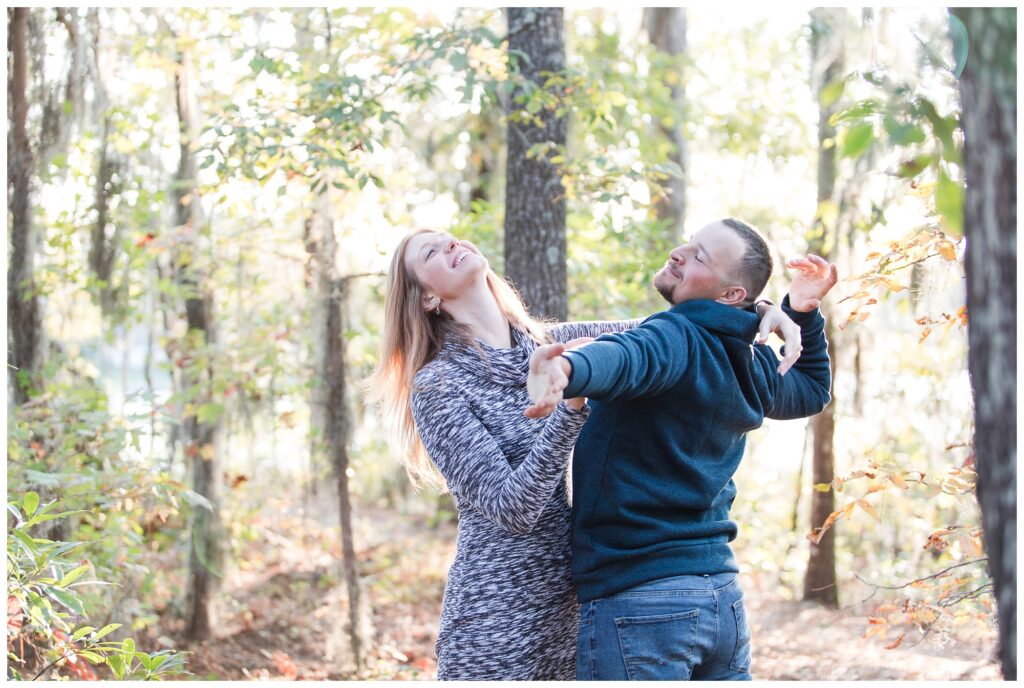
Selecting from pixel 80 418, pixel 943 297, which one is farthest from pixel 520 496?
pixel 80 418

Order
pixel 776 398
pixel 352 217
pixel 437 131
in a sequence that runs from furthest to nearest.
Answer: pixel 437 131, pixel 352 217, pixel 776 398

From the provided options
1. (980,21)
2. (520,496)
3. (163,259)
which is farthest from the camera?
(163,259)

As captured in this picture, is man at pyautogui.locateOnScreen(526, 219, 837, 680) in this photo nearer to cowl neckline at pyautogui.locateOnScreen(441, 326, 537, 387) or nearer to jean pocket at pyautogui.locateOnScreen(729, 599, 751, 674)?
jean pocket at pyautogui.locateOnScreen(729, 599, 751, 674)

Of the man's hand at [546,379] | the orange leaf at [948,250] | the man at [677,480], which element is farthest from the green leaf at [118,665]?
the orange leaf at [948,250]

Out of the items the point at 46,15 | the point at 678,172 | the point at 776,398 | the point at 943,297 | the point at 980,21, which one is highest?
the point at 46,15

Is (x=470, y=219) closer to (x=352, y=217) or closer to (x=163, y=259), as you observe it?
(x=352, y=217)

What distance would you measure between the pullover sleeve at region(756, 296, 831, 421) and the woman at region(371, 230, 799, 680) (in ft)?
1.93

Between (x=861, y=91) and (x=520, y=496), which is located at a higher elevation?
(x=861, y=91)

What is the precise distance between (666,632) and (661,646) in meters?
0.03

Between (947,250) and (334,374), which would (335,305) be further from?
(947,250)

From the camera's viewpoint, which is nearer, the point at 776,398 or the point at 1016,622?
the point at 1016,622

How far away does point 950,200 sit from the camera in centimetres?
135

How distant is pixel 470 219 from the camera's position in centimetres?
677

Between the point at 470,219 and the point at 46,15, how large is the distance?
9.63ft
